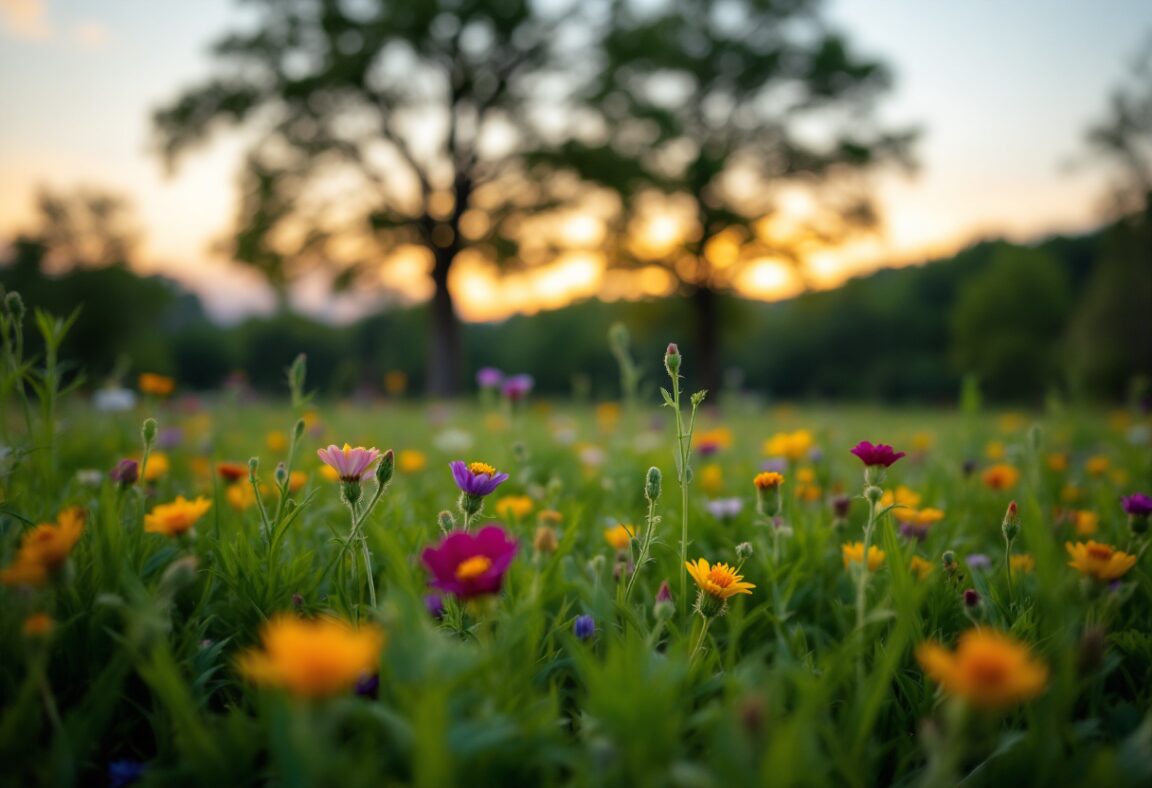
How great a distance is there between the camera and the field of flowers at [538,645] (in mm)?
580

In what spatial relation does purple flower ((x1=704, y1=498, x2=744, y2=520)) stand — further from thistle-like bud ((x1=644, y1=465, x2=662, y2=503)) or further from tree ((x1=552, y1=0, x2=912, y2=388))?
tree ((x1=552, y1=0, x2=912, y2=388))

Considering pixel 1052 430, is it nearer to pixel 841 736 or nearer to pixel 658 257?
pixel 841 736

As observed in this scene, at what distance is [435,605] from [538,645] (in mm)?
176

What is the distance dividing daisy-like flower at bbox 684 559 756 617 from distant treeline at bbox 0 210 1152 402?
3.33 m

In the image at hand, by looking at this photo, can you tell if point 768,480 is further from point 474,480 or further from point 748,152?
point 748,152

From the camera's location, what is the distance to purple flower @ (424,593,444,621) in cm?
98

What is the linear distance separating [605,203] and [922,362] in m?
24.5

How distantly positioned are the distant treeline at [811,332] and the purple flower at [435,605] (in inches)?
133

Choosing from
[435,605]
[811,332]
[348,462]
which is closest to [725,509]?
[435,605]

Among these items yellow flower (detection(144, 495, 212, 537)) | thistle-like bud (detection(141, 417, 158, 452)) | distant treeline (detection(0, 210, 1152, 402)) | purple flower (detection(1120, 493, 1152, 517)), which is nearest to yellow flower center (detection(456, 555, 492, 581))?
yellow flower (detection(144, 495, 212, 537))

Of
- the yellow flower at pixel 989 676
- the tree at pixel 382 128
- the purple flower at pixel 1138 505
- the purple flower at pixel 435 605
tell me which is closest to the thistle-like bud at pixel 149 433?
the purple flower at pixel 435 605

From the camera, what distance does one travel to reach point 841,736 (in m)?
0.74

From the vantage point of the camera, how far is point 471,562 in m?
0.68

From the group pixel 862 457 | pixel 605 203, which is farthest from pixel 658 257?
pixel 862 457
